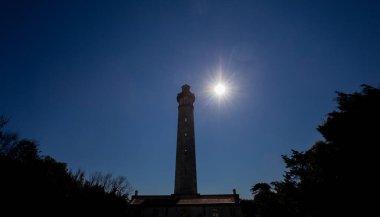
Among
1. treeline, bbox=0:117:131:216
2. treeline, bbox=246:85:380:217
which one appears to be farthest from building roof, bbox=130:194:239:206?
treeline, bbox=246:85:380:217

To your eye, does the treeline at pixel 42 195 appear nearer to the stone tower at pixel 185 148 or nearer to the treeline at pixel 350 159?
the stone tower at pixel 185 148

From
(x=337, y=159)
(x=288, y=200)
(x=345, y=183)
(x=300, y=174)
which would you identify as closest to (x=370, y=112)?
(x=337, y=159)

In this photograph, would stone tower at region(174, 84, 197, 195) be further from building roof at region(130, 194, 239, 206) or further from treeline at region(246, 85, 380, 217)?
treeline at region(246, 85, 380, 217)

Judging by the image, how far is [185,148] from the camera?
39.0 metres

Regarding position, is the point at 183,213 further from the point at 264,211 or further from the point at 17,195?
the point at 17,195

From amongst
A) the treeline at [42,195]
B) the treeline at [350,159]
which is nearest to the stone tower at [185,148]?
the treeline at [42,195]

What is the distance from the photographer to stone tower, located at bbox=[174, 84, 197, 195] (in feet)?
118

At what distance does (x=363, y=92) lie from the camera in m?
14.1

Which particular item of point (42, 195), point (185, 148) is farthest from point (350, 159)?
point (185, 148)

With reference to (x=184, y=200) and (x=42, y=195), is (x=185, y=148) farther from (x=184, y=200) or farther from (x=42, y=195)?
(x=42, y=195)

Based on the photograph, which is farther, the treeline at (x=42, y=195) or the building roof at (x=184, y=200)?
the building roof at (x=184, y=200)

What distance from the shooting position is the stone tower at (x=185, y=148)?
35.9 m

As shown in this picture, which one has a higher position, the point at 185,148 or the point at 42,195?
the point at 185,148

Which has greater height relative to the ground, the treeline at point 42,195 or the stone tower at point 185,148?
the stone tower at point 185,148
